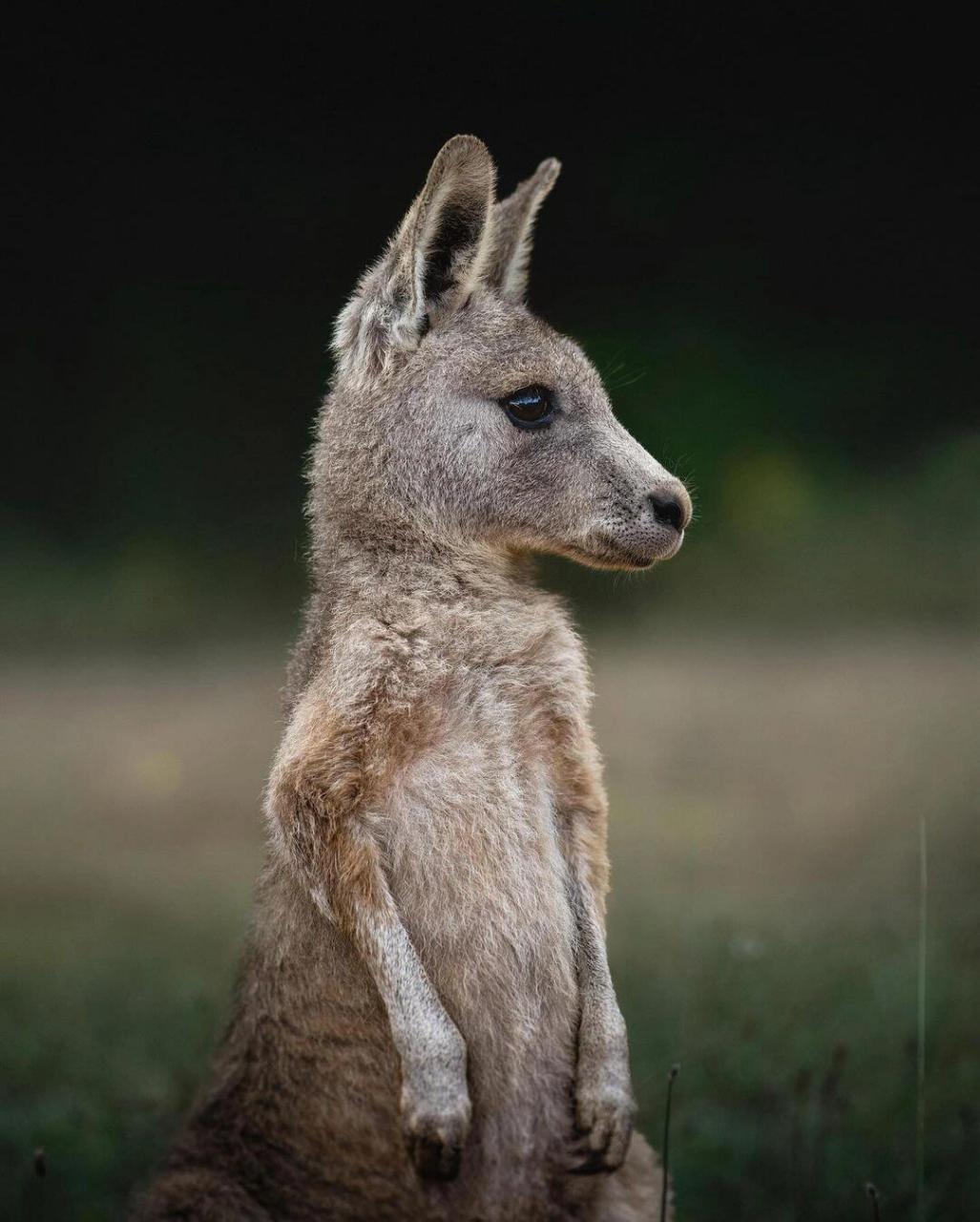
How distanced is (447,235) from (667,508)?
2.38 feet

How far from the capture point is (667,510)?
286cm

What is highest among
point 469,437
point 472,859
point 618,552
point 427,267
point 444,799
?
point 427,267

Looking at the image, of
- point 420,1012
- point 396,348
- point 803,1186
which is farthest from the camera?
point 803,1186

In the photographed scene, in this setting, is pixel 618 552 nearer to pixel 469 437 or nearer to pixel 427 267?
pixel 469 437

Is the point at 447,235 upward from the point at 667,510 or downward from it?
upward

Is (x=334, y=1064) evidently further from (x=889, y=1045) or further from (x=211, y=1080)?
(x=889, y=1045)

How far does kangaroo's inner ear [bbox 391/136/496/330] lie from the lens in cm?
275

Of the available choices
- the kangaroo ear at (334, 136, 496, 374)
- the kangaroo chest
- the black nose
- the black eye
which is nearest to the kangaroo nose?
the black nose

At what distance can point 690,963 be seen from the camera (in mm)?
4840

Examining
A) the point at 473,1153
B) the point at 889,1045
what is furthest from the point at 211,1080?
the point at 889,1045

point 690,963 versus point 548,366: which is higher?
point 548,366

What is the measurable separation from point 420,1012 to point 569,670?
2.52 ft

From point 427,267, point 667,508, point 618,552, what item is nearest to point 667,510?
point 667,508

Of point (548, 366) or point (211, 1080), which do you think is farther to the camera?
point (211, 1080)
